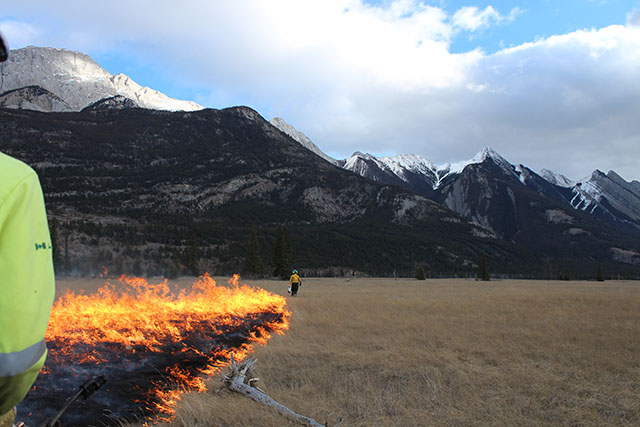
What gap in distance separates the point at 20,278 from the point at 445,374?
33.7 feet

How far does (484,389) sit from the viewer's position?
9.16m

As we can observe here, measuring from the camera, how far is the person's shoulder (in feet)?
5.81

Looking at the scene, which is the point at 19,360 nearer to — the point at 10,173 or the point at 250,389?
the point at 10,173

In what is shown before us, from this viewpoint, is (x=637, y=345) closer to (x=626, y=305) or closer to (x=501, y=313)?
(x=501, y=313)

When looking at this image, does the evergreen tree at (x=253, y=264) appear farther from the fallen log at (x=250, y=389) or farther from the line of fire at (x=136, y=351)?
the fallen log at (x=250, y=389)

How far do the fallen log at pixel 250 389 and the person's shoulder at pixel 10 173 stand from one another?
6.21 meters

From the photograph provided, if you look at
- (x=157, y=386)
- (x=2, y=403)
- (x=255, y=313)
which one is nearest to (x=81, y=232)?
(x=255, y=313)

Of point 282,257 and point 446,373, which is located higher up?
point 282,257

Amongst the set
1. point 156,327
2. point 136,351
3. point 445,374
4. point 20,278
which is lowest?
point 136,351

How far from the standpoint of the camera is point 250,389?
825cm

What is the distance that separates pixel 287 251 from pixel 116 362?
5724 cm

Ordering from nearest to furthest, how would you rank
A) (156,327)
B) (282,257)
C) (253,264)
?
(156,327) < (253,264) < (282,257)

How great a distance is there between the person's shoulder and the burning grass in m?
6.32

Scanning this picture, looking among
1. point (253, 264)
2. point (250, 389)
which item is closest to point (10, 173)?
point (250, 389)
